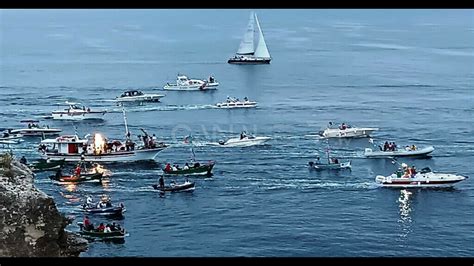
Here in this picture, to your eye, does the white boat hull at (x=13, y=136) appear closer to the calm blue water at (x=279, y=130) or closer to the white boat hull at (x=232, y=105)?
the calm blue water at (x=279, y=130)

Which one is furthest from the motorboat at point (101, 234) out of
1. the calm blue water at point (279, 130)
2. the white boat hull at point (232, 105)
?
the white boat hull at point (232, 105)

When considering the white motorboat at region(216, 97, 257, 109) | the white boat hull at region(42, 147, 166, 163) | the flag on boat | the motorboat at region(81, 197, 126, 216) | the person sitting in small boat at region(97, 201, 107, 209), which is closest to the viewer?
the motorboat at region(81, 197, 126, 216)

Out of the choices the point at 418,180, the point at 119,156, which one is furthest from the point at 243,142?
the point at 418,180

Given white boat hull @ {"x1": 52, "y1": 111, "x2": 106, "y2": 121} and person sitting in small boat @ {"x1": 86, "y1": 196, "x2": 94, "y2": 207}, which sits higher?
white boat hull @ {"x1": 52, "y1": 111, "x2": 106, "y2": 121}

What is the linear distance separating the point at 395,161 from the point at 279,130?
5024 millimetres

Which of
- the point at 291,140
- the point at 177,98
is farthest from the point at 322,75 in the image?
the point at 291,140

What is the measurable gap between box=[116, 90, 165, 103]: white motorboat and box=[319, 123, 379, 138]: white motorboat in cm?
1006

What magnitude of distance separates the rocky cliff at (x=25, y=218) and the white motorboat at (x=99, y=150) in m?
11.2

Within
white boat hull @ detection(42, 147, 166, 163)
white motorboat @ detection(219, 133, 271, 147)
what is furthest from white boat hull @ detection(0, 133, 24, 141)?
white motorboat @ detection(219, 133, 271, 147)

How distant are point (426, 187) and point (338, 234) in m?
4.61

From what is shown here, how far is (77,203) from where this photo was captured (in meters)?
17.4

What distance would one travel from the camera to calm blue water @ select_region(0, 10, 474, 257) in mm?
14961

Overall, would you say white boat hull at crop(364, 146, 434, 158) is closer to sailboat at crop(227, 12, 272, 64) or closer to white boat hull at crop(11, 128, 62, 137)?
white boat hull at crop(11, 128, 62, 137)

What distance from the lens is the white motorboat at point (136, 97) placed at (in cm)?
3068
